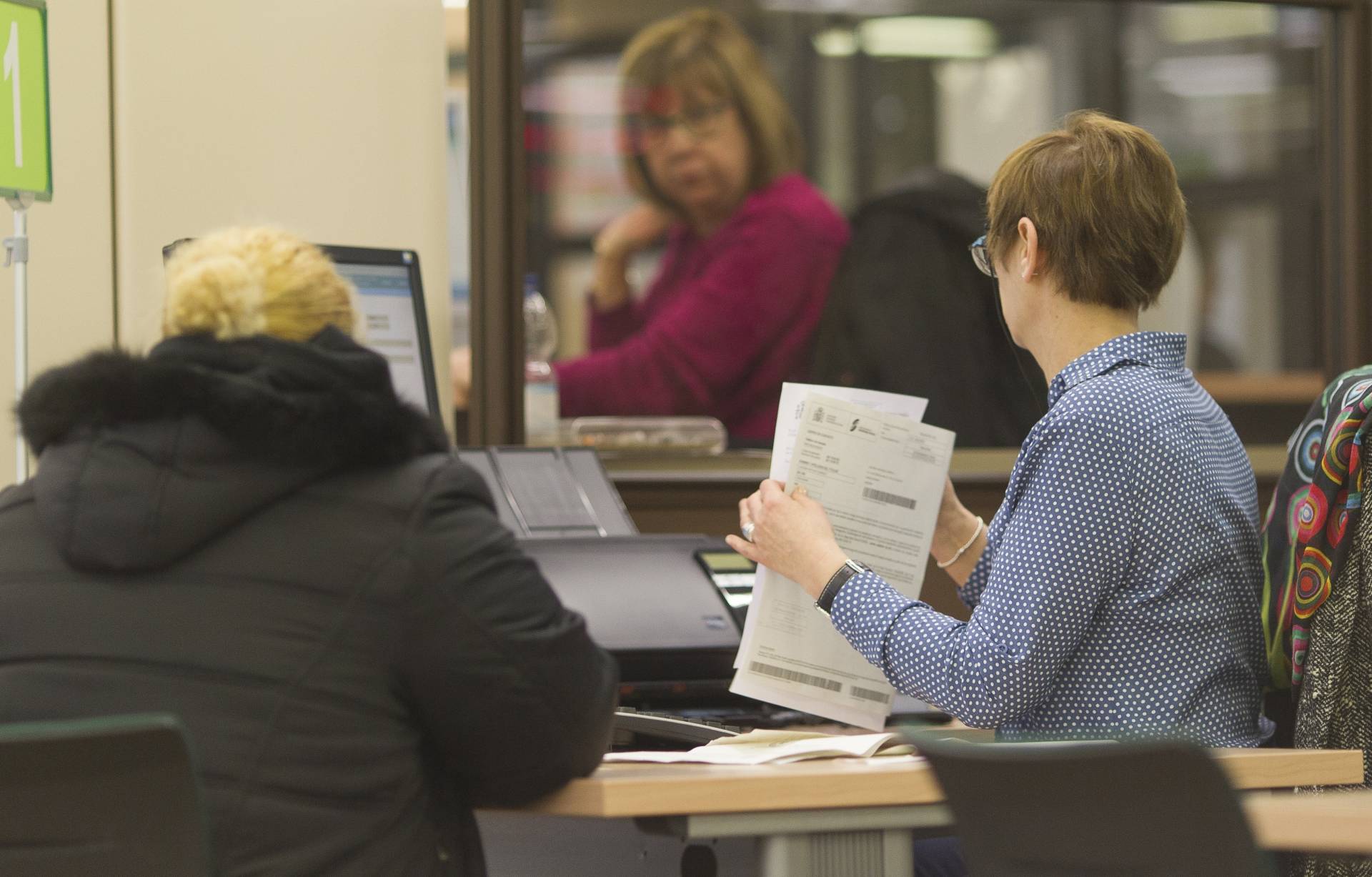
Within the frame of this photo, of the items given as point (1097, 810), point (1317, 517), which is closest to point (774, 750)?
point (1097, 810)

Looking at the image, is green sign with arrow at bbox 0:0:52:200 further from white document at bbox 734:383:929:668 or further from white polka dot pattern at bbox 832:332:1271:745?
white polka dot pattern at bbox 832:332:1271:745

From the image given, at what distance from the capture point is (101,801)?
1295mm

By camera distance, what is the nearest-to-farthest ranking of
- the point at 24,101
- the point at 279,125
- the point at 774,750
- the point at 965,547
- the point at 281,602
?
the point at 281,602, the point at 774,750, the point at 965,547, the point at 24,101, the point at 279,125

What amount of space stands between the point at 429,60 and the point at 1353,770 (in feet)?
7.14

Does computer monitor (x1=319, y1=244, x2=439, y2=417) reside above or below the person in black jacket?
above

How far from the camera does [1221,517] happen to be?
1776 millimetres

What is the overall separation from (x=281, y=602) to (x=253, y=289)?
0.31m

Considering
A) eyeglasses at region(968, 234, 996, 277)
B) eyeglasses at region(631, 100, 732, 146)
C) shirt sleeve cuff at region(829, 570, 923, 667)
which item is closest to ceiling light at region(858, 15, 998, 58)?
eyeglasses at region(631, 100, 732, 146)

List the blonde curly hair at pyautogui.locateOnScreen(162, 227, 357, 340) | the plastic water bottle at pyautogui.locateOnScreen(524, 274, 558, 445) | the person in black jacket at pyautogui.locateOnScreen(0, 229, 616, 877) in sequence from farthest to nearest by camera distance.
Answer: the plastic water bottle at pyautogui.locateOnScreen(524, 274, 558, 445) → the blonde curly hair at pyautogui.locateOnScreen(162, 227, 357, 340) → the person in black jacket at pyautogui.locateOnScreen(0, 229, 616, 877)

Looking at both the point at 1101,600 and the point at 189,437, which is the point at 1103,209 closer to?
the point at 1101,600

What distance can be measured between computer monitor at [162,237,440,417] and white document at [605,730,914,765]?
1.01 metres

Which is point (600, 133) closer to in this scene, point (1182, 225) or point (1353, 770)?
point (1182, 225)

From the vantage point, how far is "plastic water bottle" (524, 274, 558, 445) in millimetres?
3311

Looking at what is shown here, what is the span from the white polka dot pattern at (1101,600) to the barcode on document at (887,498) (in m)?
0.14
